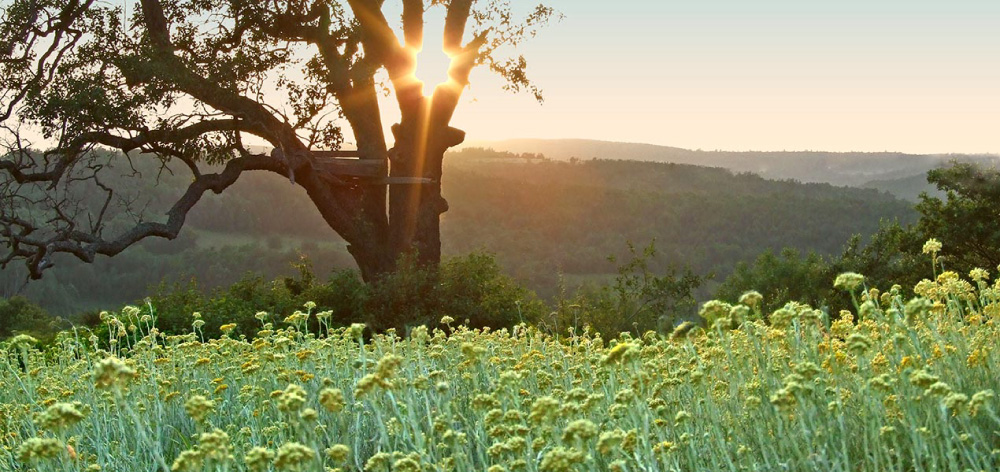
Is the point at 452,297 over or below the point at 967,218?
below

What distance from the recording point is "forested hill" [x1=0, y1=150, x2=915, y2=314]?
1651 inches

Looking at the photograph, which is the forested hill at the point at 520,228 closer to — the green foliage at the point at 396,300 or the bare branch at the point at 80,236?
the green foliage at the point at 396,300

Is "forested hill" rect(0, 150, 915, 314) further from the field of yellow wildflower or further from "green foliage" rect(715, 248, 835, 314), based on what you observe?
the field of yellow wildflower

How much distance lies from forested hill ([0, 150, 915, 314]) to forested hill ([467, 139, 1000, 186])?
119ft

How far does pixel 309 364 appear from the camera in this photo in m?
5.18

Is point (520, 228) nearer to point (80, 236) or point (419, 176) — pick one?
point (419, 176)

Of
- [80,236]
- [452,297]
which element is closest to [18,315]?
[80,236]

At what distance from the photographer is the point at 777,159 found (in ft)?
340

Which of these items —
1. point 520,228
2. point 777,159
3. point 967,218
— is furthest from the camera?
point 777,159

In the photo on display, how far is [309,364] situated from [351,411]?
1.63 ft

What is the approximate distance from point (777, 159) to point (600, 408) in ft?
344

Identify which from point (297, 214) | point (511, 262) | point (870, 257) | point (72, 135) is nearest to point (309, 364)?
point (72, 135)

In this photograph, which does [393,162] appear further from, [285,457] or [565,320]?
[285,457]

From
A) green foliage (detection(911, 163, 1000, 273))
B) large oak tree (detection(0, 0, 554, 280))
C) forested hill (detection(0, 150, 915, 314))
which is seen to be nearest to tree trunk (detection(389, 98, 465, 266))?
large oak tree (detection(0, 0, 554, 280))
